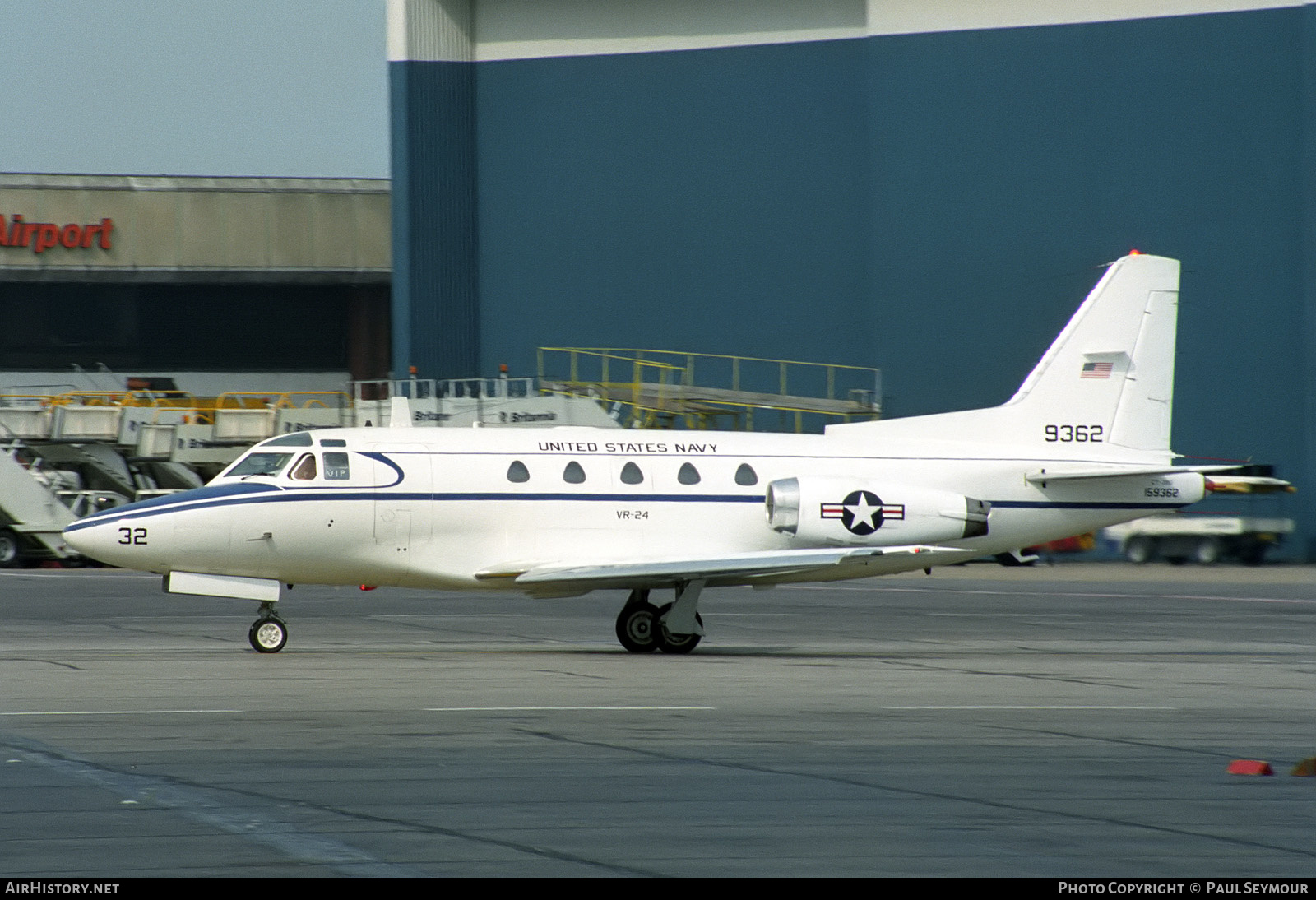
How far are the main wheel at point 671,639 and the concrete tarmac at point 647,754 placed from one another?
2.10ft

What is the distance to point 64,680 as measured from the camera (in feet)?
52.7

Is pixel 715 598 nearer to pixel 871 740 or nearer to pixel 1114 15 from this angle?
pixel 871 740

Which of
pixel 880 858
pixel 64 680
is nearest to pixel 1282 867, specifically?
pixel 880 858

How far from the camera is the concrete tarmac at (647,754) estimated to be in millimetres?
8359

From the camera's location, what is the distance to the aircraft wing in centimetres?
1903

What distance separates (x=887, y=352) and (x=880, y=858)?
4122 centimetres

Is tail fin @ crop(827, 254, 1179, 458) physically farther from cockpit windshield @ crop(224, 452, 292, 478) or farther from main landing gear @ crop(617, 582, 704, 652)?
cockpit windshield @ crop(224, 452, 292, 478)

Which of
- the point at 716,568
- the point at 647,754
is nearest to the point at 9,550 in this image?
the point at 716,568

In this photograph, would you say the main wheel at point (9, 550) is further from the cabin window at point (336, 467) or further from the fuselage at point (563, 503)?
the cabin window at point (336, 467)

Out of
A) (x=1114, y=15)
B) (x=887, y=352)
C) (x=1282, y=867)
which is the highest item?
(x=1114, y=15)

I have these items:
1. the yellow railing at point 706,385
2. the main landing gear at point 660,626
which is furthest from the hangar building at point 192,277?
the main landing gear at point 660,626

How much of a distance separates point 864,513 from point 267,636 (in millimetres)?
7429

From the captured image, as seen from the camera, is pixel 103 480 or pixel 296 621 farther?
pixel 103 480

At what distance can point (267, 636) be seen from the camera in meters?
19.2
